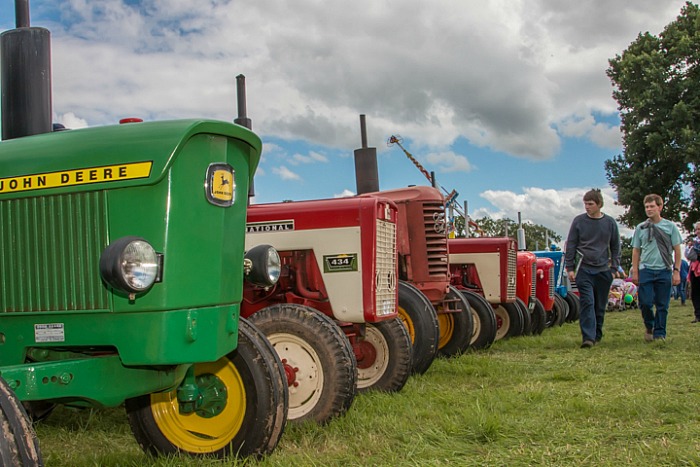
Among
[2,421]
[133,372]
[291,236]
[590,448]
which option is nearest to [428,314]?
[291,236]

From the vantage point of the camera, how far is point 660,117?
2255cm

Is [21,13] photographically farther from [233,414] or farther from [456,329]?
[456,329]

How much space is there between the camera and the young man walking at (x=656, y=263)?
7316mm

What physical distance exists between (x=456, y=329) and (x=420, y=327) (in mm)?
1425

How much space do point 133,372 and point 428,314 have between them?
300 centimetres

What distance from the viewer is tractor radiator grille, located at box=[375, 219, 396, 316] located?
454cm

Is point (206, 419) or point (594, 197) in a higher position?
point (594, 197)

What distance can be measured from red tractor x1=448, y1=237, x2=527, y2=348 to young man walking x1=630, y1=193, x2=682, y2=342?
4.42 ft

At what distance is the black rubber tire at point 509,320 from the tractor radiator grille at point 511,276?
0.23 metres

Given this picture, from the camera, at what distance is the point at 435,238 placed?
20.8ft

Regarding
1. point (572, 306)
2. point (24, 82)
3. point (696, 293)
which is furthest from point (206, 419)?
point (572, 306)

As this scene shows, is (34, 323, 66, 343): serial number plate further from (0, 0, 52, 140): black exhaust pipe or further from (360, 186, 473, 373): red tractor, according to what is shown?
(360, 186, 473, 373): red tractor

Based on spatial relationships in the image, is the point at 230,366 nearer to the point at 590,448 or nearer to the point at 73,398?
the point at 73,398

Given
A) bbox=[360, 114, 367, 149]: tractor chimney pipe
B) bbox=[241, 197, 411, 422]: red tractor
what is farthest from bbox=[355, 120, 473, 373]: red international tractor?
bbox=[241, 197, 411, 422]: red tractor
